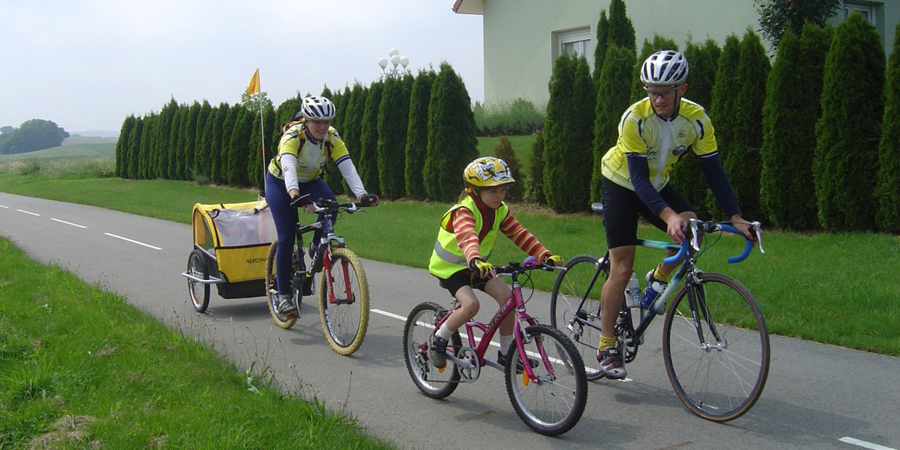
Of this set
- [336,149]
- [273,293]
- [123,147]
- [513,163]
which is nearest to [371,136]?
[513,163]

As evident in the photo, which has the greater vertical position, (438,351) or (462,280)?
(462,280)

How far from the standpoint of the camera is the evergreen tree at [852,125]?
11750 millimetres

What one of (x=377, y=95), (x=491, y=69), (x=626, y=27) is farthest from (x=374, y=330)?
(x=491, y=69)

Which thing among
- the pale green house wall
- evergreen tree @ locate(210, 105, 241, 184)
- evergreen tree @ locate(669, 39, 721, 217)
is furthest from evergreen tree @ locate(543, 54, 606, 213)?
evergreen tree @ locate(210, 105, 241, 184)

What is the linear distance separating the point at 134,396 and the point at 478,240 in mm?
2394

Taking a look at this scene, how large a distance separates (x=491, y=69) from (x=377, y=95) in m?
7.87

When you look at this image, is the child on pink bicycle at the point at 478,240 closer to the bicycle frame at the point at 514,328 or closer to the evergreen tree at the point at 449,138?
the bicycle frame at the point at 514,328

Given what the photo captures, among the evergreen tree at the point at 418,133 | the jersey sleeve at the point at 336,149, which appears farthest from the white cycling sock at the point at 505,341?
the evergreen tree at the point at 418,133

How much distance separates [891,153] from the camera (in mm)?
11273

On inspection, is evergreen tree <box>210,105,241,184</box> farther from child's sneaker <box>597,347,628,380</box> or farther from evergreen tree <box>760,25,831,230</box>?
child's sneaker <box>597,347,628,380</box>

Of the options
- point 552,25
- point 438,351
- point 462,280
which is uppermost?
point 552,25

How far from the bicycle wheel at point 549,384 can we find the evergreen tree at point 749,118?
9115mm

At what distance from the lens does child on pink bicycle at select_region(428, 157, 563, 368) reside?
5.30 meters

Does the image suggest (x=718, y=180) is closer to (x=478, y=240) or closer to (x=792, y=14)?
(x=478, y=240)
